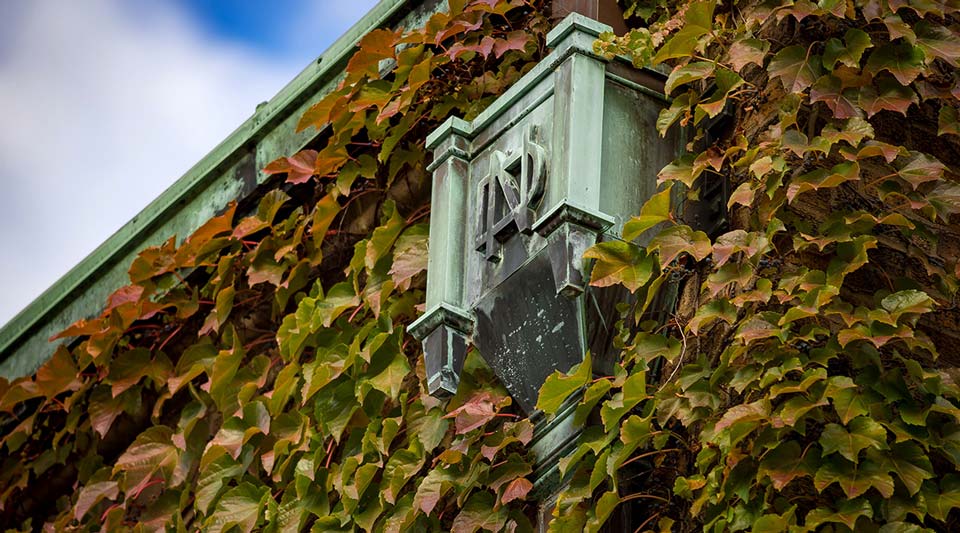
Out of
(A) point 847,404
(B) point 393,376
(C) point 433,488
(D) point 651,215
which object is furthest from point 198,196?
(A) point 847,404

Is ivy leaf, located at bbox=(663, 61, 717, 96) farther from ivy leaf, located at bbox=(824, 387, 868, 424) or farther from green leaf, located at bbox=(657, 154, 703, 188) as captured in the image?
ivy leaf, located at bbox=(824, 387, 868, 424)

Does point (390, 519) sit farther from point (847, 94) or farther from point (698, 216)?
point (847, 94)

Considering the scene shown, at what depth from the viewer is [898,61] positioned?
402 centimetres

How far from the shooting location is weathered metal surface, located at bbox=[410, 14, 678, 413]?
4.12 metres

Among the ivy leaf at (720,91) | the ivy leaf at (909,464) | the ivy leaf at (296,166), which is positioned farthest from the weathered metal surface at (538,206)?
the ivy leaf at (296,166)

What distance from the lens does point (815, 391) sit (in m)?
3.62

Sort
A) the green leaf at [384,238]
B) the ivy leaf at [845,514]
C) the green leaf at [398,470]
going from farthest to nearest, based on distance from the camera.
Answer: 1. the green leaf at [384,238]
2. the green leaf at [398,470]
3. the ivy leaf at [845,514]

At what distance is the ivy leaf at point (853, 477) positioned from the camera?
3510mm

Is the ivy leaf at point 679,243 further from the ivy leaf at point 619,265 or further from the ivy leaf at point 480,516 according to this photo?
the ivy leaf at point 480,516

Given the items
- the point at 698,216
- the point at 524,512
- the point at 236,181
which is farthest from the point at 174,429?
the point at 698,216

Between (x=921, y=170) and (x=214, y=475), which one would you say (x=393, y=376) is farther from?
(x=921, y=170)

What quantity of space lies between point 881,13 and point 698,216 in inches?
22.0

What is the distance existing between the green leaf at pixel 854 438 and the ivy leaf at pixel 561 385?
1.88 ft

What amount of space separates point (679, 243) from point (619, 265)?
0.14 meters
